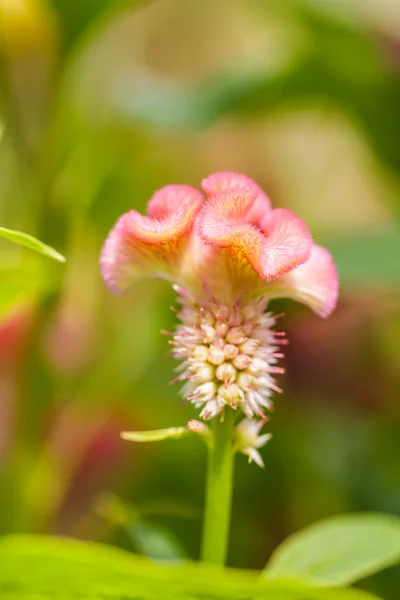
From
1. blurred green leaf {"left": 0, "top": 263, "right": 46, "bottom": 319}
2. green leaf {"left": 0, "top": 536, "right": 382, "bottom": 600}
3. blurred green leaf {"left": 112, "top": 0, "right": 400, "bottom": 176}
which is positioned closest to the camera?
green leaf {"left": 0, "top": 536, "right": 382, "bottom": 600}

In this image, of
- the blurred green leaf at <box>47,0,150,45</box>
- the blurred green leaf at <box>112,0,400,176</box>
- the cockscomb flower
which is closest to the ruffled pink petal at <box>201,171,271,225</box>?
the cockscomb flower

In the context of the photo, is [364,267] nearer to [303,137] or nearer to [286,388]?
[286,388]

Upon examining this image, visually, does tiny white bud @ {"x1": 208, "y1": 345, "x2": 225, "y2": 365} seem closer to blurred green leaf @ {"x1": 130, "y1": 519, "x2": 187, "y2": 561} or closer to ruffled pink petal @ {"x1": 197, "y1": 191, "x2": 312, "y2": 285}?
ruffled pink petal @ {"x1": 197, "y1": 191, "x2": 312, "y2": 285}

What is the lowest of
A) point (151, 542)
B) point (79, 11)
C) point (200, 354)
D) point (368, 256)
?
point (151, 542)

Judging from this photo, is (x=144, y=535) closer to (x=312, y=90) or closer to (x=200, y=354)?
(x=200, y=354)

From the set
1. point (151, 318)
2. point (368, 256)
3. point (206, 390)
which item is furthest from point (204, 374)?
point (151, 318)

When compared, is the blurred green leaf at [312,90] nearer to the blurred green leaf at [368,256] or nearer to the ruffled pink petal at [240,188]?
the blurred green leaf at [368,256]

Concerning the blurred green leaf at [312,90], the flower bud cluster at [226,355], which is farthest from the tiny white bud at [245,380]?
the blurred green leaf at [312,90]
